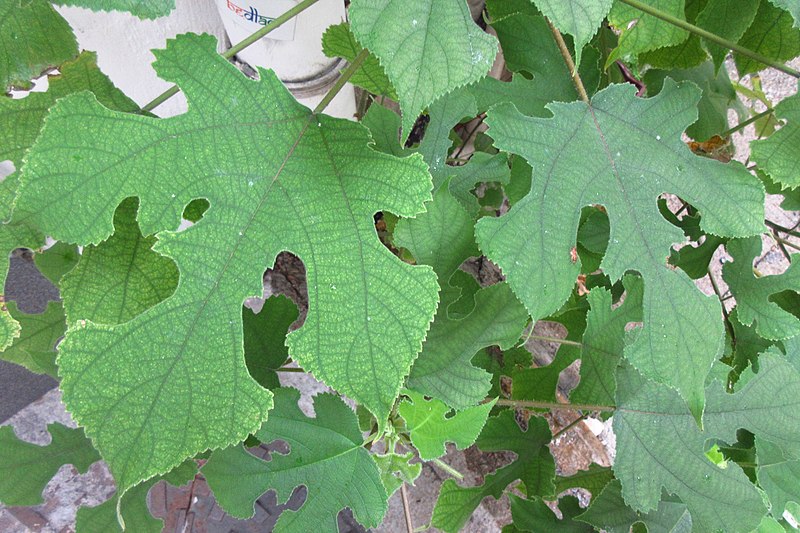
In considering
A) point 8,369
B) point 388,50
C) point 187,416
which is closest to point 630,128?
point 388,50

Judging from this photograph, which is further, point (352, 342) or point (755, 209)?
point (755, 209)

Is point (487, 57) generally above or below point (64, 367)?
above

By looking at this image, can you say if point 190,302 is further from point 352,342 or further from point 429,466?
point 429,466

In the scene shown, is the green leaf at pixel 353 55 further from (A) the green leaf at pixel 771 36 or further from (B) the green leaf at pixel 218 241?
(A) the green leaf at pixel 771 36

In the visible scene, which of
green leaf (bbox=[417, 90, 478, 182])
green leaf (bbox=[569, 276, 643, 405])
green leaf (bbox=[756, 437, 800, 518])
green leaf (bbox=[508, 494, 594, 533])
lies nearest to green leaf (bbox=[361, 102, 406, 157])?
green leaf (bbox=[417, 90, 478, 182])

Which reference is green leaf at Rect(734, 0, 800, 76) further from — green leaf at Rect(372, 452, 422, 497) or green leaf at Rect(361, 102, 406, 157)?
green leaf at Rect(372, 452, 422, 497)

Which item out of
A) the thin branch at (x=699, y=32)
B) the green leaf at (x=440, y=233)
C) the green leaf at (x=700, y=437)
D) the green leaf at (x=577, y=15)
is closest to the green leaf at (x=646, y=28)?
the thin branch at (x=699, y=32)

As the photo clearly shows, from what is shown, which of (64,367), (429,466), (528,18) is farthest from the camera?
(429,466)
